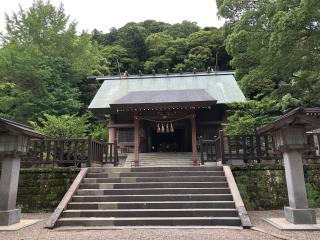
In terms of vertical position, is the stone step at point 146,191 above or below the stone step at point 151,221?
above

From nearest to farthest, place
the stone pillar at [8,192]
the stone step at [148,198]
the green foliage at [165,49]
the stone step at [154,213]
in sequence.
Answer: the stone pillar at [8,192]
the stone step at [154,213]
the stone step at [148,198]
the green foliage at [165,49]

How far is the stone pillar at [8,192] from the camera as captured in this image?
6835 millimetres

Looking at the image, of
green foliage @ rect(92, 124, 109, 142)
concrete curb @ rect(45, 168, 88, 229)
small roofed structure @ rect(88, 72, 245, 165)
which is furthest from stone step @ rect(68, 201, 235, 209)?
green foliage @ rect(92, 124, 109, 142)

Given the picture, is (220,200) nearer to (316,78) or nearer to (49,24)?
(316,78)

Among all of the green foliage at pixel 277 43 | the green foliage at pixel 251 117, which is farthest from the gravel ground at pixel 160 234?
the green foliage at pixel 277 43

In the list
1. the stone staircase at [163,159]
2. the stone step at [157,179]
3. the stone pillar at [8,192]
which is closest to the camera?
the stone pillar at [8,192]

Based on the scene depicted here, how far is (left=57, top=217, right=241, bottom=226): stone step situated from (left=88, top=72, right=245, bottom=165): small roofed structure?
6.15 meters

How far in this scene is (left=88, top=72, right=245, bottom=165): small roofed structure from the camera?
13.6 meters

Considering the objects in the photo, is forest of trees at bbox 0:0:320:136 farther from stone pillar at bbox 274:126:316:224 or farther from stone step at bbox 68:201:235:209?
stone step at bbox 68:201:235:209

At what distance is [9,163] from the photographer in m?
7.24

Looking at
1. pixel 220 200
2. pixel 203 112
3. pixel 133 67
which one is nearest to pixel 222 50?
pixel 133 67

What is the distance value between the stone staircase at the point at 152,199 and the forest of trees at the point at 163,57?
3838 millimetres

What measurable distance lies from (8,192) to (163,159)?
32.0 ft

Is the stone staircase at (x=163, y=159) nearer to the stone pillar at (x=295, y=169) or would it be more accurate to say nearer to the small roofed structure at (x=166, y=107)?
the small roofed structure at (x=166, y=107)
